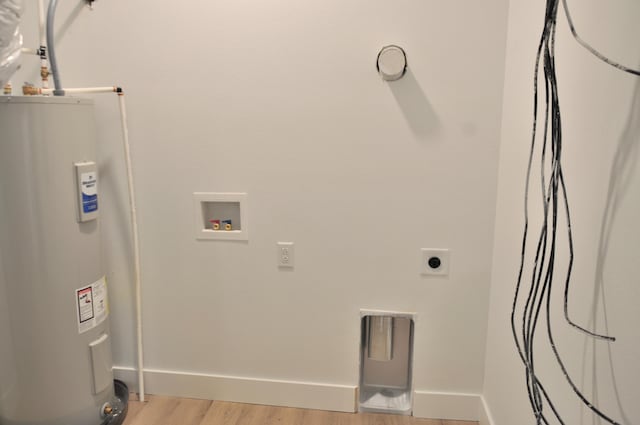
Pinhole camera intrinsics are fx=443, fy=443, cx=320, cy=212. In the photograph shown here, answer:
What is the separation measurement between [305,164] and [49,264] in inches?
40.6

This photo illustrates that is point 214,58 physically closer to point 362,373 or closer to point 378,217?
point 378,217

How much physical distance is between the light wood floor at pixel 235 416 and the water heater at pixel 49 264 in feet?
0.90

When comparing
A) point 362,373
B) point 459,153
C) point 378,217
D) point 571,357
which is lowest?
point 362,373

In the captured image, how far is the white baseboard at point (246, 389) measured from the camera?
2.01 metres

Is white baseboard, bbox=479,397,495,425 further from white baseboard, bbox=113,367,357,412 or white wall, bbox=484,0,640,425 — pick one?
white baseboard, bbox=113,367,357,412

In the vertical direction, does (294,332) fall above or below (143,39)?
→ below

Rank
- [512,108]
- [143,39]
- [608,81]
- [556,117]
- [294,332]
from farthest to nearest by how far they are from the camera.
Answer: [294,332] → [143,39] → [512,108] → [556,117] → [608,81]

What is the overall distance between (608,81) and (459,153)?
0.81m

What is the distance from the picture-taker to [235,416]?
1.98 meters

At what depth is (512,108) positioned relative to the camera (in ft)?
5.26

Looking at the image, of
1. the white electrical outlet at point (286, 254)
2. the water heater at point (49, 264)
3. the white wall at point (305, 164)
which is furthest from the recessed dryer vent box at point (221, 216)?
the water heater at point (49, 264)

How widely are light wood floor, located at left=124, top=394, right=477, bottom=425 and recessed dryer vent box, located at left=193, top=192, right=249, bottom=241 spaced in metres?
0.79

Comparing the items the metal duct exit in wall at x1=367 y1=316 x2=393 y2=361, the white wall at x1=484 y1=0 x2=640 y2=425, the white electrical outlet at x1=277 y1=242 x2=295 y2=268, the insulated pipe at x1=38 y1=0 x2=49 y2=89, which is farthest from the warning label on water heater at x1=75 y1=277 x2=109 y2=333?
the white wall at x1=484 y1=0 x2=640 y2=425

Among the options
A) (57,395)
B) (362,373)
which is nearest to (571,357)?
(362,373)
